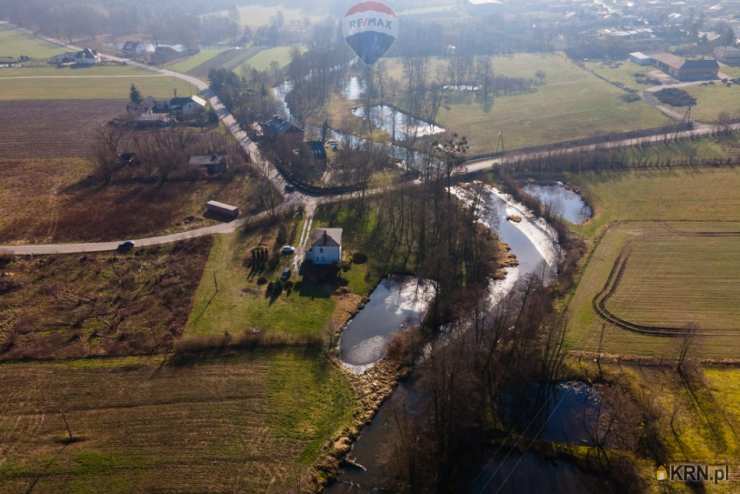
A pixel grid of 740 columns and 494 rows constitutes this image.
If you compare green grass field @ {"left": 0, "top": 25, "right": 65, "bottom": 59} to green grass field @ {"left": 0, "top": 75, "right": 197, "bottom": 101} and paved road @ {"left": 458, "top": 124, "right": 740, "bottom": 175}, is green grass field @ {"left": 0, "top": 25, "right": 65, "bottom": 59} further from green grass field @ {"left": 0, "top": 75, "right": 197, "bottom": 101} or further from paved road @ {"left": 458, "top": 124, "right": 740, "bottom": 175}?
paved road @ {"left": 458, "top": 124, "right": 740, "bottom": 175}

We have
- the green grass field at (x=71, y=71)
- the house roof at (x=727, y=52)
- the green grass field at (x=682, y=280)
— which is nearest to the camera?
the green grass field at (x=682, y=280)

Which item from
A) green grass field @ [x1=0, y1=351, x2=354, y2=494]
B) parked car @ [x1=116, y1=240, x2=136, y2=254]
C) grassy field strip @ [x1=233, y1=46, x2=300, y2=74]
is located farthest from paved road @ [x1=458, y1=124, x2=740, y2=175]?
grassy field strip @ [x1=233, y1=46, x2=300, y2=74]

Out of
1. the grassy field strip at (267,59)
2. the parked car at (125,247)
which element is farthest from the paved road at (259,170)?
the grassy field strip at (267,59)

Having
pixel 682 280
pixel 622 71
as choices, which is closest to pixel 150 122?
pixel 682 280

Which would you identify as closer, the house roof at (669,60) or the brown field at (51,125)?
the brown field at (51,125)

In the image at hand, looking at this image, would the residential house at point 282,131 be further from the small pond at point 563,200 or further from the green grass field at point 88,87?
the green grass field at point 88,87

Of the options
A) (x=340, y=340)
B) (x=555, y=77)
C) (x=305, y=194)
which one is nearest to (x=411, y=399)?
(x=340, y=340)

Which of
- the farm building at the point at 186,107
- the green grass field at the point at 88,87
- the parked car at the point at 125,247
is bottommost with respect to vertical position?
the parked car at the point at 125,247
